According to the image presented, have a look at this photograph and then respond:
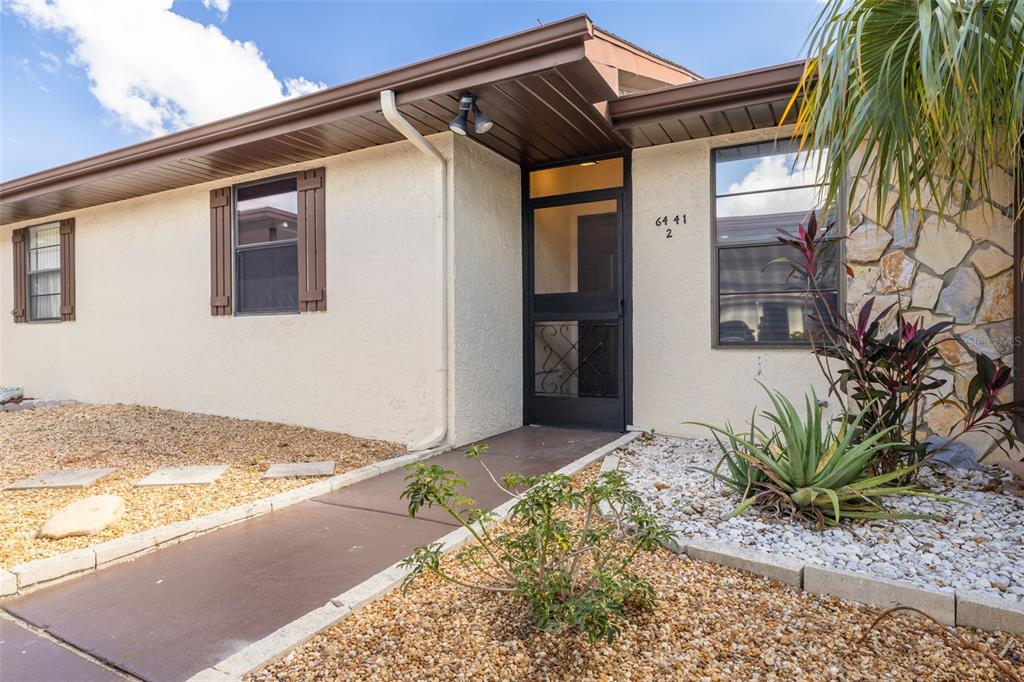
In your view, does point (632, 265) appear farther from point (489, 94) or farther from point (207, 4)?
point (207, 4)

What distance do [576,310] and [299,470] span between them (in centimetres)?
290

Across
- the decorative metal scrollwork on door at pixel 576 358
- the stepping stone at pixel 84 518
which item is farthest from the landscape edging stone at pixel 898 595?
the decorative metal scrollwork on door at pixel 576 358

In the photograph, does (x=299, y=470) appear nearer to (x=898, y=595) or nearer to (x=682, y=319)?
(x=682, y=319)

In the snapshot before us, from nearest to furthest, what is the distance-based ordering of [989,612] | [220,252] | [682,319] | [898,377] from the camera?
1. [989,612]
2. [898,377]
3. [682,319]
4. [220,252]

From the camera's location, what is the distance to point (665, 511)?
3.00m

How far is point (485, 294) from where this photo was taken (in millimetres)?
5191

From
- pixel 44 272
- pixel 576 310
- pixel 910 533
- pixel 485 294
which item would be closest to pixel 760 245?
pixel 576 310

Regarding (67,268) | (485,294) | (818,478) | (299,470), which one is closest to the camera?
(818,478)

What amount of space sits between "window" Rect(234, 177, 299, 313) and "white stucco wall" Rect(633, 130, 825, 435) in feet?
11.3

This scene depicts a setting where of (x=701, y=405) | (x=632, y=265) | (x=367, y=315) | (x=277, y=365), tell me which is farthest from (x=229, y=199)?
(x=701, y=405)

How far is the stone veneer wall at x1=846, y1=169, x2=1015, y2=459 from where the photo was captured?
3623 mm

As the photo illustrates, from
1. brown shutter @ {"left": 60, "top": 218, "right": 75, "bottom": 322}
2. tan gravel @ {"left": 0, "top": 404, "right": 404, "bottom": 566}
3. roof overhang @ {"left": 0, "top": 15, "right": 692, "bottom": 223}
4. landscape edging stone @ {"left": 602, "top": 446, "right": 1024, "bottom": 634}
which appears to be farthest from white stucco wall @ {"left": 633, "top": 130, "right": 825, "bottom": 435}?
brown shutter @ {"left": 60, "top": 218, "right": 75, "bottom": 322}

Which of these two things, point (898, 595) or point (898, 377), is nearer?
point (898, 595)

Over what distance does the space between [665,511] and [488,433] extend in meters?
2.49
